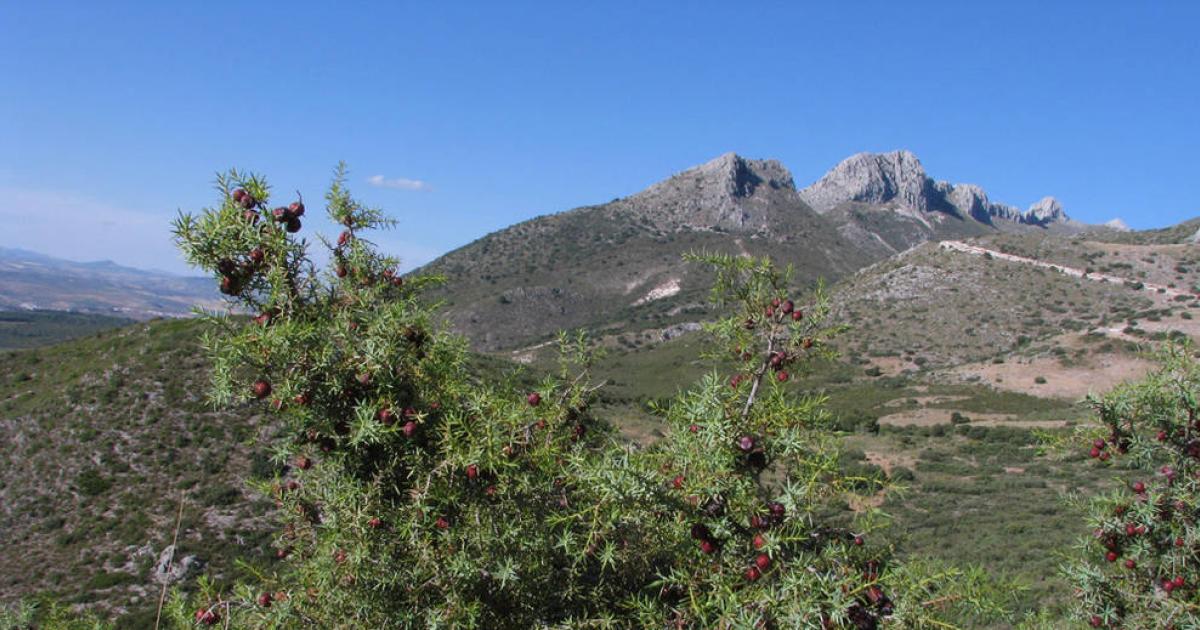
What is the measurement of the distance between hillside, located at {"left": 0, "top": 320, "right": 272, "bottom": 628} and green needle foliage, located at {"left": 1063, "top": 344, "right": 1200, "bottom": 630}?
17.5m

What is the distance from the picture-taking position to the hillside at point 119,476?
Answer: 60.0 ft

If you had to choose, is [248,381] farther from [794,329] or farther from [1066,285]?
[1066,285]

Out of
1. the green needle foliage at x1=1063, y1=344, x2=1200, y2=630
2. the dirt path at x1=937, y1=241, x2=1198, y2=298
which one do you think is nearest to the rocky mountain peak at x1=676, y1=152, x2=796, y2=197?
the dirt path at x1=937, y1=241, x2=1198, y2=298

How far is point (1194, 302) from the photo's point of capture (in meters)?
54.1

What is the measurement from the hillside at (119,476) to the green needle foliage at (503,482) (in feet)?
51.3

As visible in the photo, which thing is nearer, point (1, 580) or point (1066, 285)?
point (1, 580)

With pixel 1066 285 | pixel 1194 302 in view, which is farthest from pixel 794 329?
pixel 1066 285

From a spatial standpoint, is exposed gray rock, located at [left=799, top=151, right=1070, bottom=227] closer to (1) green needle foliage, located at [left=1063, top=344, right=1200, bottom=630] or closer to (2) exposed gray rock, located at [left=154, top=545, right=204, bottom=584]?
(2) exposed gray rock, located at [left=154, top=545, right=204, bottom=584]

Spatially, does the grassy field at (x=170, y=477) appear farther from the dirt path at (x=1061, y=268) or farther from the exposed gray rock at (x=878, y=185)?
the exposed gray rock at (x=878, y=185)

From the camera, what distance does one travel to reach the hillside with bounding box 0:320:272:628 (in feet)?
60.0

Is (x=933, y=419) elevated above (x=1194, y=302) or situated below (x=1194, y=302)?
below

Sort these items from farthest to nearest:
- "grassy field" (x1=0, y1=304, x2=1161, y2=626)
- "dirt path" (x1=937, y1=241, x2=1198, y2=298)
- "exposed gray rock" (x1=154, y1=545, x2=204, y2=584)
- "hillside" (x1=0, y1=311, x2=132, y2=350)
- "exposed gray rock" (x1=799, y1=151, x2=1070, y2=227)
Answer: "exposed gray rock" (x1=799, y1=151, x2=1070, y2=227) < "hillside" (x1=0, y1=311, x2=132, y2=350) < "dirt path" (x1=937, y1=241, x2=1198, y2=298) < "grassy field" (x1=0, y1=304, x2=1161, y2=626) < "exposed gray rock" (x1=154, y1=545, x2=204, y2=584)

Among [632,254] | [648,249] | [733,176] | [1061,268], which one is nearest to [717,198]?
[733,176]

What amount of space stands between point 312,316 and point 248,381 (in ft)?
1.48
